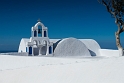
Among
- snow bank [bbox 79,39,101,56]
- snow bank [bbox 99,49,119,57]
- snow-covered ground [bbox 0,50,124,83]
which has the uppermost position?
snow bank [bbox 79,39,101,56]

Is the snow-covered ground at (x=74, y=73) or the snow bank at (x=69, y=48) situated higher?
the snow bank at (x=69, y=48)

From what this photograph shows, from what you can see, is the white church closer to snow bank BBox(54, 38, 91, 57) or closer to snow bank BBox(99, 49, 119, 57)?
snow bank BBox(54, 38, 91, 57)

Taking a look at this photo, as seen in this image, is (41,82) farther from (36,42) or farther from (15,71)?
(36,42)

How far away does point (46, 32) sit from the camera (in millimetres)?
19953

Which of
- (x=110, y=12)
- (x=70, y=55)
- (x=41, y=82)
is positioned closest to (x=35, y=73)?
(x=41, y=82)

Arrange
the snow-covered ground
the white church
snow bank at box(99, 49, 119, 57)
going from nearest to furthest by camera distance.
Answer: the snow-covered ground < the white church < snow bank at box(99, 49, 119, 57)

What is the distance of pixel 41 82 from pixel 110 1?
9.61 m

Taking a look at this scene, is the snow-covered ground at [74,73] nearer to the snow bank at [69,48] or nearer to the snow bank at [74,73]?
the snow bank at [74,73]

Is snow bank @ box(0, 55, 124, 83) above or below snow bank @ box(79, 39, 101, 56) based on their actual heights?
below

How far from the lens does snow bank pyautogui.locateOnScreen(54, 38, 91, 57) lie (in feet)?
65.4

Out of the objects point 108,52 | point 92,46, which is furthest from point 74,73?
point 92,46

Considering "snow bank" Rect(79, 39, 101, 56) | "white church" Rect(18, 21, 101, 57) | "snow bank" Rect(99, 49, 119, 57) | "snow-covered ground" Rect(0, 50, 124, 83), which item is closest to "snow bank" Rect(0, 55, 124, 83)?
"snow-covered ground" Rect(0, 50, 124, 83)

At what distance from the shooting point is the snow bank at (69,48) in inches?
784

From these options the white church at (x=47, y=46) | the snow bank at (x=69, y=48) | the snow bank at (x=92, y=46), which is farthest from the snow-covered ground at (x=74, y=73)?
the snow bank at (x=92, y=46)
